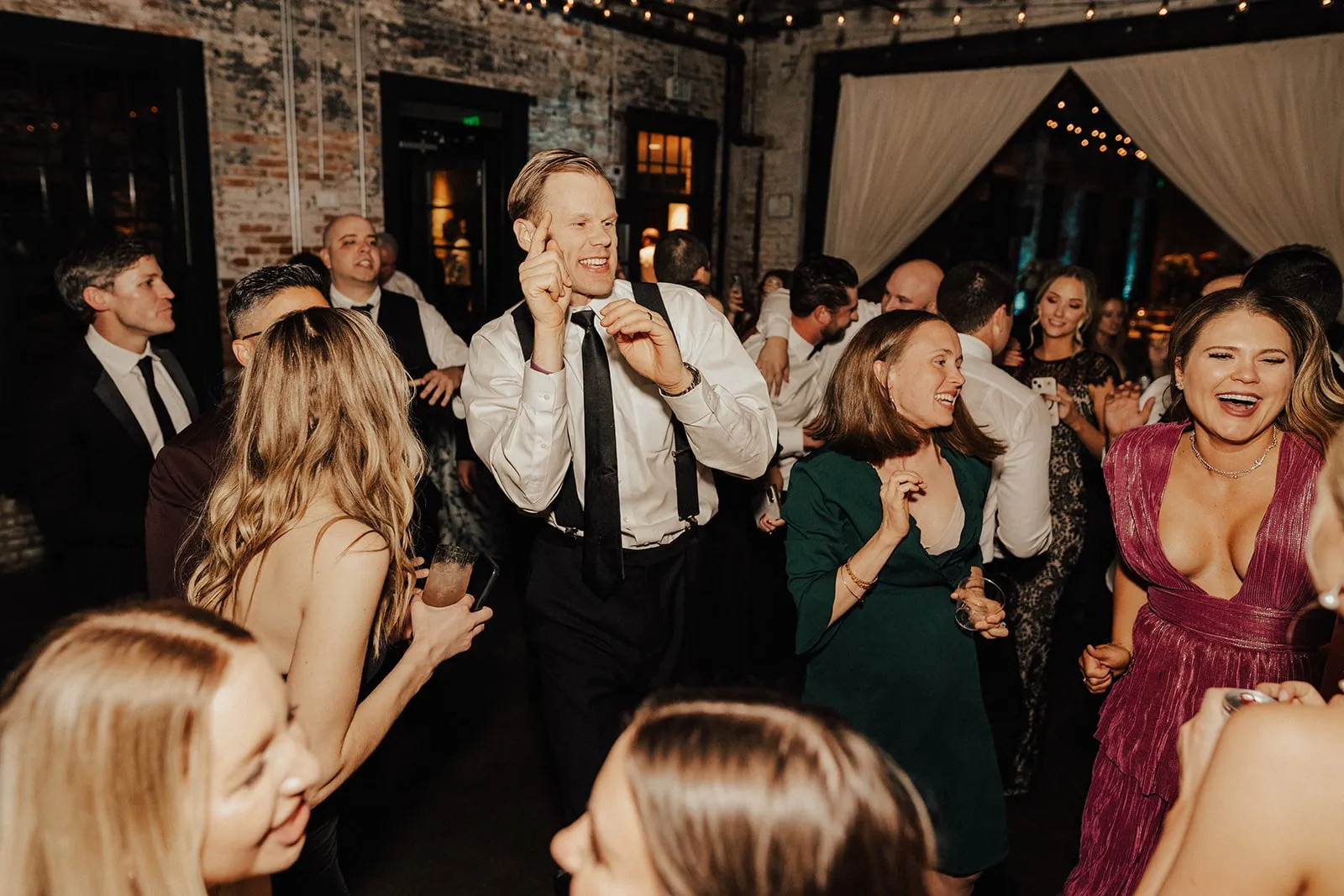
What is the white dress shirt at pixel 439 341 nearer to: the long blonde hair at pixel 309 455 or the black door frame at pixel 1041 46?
the long blonde hair at pixel 309 455

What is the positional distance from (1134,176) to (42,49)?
1170 centimetres

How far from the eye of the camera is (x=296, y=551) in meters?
1.47

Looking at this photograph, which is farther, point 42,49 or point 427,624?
point 42,49

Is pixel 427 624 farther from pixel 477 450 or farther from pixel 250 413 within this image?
pixel 477 450

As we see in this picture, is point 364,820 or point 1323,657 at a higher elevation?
point 1323,657

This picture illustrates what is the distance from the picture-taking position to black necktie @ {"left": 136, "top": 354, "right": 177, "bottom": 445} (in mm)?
3160

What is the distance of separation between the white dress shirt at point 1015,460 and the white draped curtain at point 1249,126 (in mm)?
4807

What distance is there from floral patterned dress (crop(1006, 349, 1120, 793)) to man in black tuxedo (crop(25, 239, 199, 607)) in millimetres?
2743

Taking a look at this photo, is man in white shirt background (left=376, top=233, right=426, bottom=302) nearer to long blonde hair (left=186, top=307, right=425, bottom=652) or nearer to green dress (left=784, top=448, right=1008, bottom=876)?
long blonde hair (left=186, top=307, right=425, bottom=652)

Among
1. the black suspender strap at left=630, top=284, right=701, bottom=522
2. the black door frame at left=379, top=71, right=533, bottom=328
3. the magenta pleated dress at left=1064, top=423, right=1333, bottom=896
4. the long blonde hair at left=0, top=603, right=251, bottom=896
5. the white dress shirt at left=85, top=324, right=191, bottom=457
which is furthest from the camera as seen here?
the black door frame at left=379, top=71, right=533, bottom=328

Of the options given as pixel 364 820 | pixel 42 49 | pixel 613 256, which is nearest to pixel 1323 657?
pixel 613 256

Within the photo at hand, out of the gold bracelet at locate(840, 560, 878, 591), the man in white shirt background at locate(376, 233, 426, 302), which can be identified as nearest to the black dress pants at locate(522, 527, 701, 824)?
the gold bracelet at locate(840, 560, 878, 591)

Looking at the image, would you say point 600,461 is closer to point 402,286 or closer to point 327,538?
point 327,538

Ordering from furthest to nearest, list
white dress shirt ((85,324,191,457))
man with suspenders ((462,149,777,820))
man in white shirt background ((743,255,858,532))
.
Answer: man in white shirt background ((743,255,858,532))
white dress shirt ((85,324,191,457))
man with suspenders ((462,149,777,820))
